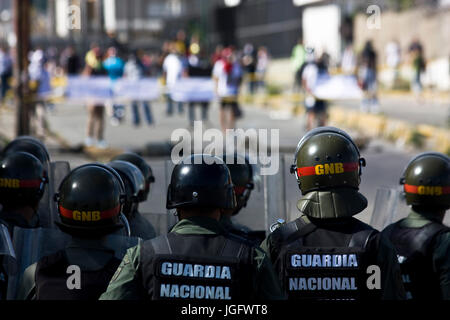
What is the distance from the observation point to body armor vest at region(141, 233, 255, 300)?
330 centimetres

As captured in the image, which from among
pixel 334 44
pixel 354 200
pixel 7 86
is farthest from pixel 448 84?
pixel 354 200

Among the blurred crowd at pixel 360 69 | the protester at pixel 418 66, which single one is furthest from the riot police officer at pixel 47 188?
the protester at pixel 418 66

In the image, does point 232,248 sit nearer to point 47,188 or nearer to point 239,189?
point 239,189

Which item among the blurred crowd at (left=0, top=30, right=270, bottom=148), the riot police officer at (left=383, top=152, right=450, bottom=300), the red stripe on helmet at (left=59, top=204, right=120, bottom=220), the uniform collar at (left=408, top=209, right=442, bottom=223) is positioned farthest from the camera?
the blurred crowd at (left=0, top=30, right=270, bottom=148)

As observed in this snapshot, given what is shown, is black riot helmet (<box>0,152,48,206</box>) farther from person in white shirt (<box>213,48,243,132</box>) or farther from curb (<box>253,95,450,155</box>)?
person in white shirt (<box>213,48,243,132</box>)

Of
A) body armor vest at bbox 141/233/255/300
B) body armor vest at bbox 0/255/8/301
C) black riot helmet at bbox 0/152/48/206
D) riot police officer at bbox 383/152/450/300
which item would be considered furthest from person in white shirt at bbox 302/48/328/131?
A: body armor vest at bbox 141/233/255/300

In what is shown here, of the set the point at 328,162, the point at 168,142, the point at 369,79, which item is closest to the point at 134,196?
the point at 328,162

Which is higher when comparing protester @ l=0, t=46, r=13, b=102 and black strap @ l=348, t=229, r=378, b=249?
protester @ l=0, t=46, r=13, b=102

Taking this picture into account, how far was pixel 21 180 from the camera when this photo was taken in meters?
5.14

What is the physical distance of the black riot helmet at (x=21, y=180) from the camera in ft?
16.6

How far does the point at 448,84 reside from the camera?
29609 mm

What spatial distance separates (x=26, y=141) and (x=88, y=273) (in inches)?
115

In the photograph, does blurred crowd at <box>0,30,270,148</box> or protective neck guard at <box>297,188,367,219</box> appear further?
blurred crowd at <box>0,30,270,148</box>

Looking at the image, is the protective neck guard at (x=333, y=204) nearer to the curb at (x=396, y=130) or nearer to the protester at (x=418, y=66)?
the curb at (x=396, y=130)
